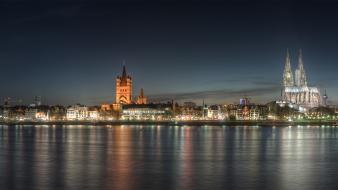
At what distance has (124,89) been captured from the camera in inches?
7367

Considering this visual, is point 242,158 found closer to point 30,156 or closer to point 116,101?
point 30,156

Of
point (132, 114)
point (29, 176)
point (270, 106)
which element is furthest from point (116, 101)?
point (29, 176)

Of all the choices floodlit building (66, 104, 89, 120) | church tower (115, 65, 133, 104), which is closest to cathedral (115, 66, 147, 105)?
church tower (115, 65, 133, 104)

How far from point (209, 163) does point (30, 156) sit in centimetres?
→ 1262

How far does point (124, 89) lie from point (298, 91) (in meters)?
55.9

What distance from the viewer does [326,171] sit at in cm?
2917

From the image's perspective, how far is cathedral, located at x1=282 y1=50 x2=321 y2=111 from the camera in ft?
575

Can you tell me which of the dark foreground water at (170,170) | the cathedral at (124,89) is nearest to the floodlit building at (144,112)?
the cathedral at (124,89)

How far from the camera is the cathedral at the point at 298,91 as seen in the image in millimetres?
175375

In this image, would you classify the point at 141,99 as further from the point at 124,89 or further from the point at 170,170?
the point at 170,170

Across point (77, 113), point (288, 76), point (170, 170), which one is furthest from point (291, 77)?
point (170, 170)

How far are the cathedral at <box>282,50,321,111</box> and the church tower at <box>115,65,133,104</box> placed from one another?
49666mm

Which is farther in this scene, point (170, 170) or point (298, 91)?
point (298, 91)

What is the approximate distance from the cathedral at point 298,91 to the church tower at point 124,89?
49.7 metres
